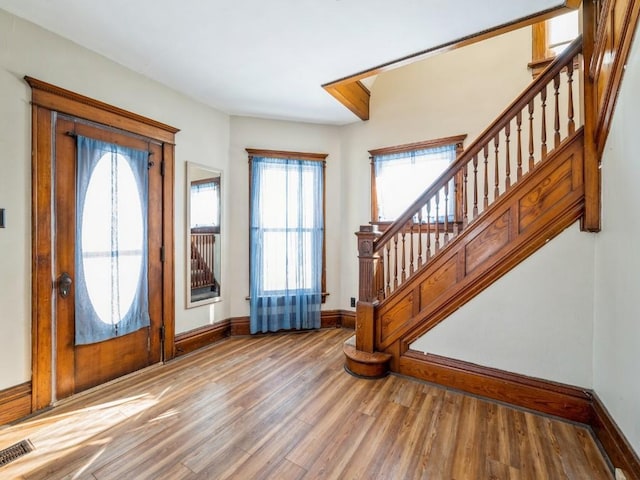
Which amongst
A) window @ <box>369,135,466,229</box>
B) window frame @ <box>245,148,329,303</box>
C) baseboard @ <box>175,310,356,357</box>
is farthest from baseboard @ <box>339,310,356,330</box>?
window @ <box>369,135,466,229</box>

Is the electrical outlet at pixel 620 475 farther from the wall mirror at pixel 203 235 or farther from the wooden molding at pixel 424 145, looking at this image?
the wall mirror at pixel 203 235

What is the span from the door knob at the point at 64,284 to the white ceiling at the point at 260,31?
1834mm

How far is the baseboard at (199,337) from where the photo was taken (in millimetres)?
3053

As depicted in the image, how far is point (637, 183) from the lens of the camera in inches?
53.3

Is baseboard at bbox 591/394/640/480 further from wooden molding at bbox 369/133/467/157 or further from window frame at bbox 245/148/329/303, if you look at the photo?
window frame at bbox 245/148/329/303

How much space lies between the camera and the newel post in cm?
269

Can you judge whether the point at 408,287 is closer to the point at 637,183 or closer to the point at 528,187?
the point at 528,187

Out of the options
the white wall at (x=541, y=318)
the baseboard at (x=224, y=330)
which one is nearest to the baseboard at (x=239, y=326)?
the baseboard at (x=224, y=330)

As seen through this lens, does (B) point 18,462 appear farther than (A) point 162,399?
No

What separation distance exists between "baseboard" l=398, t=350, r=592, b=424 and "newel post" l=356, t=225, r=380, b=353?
0.35 metres

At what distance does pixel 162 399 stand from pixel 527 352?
2.77 metres

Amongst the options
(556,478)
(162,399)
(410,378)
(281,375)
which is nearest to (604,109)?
(556,478)

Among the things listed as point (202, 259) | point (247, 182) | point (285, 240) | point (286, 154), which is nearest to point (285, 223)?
Result: point (285, 240)

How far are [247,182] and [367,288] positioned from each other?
206 cm
